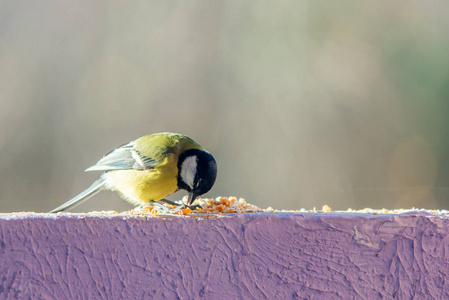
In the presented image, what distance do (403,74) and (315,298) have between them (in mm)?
5728

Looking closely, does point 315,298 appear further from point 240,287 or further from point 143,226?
point 143,226

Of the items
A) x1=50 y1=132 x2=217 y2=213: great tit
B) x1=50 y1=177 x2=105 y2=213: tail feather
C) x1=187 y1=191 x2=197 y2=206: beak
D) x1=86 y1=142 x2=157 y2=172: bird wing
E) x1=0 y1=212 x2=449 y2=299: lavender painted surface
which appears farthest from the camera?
x1=50 y1=177 x2=105 y2=213: tail feather

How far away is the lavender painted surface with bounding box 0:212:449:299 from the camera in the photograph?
1.39 m

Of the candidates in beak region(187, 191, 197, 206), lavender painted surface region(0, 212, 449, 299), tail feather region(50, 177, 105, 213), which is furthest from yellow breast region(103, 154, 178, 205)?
lavender painted surface region(0, 212, 449, 299)

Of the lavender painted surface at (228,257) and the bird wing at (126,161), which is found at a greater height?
the bird wing at (126,161)

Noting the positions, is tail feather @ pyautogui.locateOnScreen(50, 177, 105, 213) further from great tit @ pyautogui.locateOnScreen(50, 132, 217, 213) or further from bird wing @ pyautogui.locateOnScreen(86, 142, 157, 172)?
bird wing @ pyautogui.locateOnScreen(86, 142, 157, 172)

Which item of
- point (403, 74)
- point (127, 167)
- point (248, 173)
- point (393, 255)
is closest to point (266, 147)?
point (248, 173)

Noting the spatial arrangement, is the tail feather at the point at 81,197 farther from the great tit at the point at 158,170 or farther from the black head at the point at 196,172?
the black head at the point at 196,172

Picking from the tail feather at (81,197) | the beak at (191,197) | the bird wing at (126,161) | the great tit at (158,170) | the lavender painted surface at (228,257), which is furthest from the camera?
the tail feather at (81,197)

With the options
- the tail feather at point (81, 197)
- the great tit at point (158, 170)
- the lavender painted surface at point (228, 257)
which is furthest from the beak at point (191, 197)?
the lavender painted surface at point (228, 257)

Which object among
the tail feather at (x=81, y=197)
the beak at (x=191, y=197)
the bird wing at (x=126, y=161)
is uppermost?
the bird wing at (x=126, y=161)

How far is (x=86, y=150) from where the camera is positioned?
6141 mm

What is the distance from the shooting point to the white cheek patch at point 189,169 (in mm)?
2827

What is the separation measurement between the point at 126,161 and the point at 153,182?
312 millimetres
